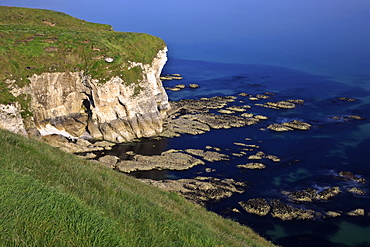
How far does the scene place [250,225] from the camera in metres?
43.8

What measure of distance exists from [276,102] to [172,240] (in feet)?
269

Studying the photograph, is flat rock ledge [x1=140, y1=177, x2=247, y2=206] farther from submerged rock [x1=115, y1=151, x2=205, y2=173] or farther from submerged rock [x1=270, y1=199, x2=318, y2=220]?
submerged rock [x1=270, y1=199, x2=318, y2=220]

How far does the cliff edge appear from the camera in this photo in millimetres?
63938

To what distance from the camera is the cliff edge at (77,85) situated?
210 ft

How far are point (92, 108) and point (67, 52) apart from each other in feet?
39.4

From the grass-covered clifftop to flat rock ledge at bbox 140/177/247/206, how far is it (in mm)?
26125

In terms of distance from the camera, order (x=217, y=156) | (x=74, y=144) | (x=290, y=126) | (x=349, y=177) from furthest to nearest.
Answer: (x=290, y=126)
(x=74, y=144)
(x=217, y=156)
(x=349, y=177)

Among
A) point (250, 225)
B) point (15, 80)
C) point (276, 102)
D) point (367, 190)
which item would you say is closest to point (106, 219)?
point (250, 225)

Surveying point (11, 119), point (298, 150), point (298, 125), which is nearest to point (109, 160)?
point (11, 119)

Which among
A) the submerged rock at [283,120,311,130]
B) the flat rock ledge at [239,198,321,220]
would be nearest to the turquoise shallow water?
the flat rock ledge at [239,198,321,220]

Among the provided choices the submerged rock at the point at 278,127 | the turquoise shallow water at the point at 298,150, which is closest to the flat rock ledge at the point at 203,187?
the turquoise shallow water at the point at 298,150

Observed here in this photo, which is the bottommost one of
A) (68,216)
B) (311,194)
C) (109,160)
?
(109,160)

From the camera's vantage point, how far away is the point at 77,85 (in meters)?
69.2

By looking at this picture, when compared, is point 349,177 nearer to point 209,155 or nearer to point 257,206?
point 257,206
